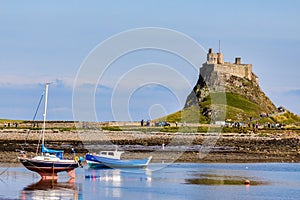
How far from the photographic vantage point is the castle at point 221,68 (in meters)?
148

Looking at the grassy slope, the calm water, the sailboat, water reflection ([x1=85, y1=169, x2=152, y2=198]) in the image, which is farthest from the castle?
the sailboat

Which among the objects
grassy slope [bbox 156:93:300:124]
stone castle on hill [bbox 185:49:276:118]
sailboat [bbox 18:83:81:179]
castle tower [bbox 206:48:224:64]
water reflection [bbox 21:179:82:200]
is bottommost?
water reflection [bbox 21:179:82:200]

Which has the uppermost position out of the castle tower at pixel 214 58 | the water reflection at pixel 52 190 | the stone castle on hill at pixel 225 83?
the castle tower at pixel 214 58

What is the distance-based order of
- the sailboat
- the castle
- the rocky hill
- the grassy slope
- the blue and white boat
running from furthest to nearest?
1. the castle
2. the rocky hill
3. the grassy slope
4. the blue and white boat
5. the sailboat

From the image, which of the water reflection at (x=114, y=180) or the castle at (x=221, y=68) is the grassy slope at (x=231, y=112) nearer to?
the castle at (x=221, y=68)

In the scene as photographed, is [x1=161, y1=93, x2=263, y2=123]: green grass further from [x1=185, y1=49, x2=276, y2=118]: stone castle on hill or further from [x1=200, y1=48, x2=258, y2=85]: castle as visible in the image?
[x1=200, y1=48, x2=258, y2=85]: castle

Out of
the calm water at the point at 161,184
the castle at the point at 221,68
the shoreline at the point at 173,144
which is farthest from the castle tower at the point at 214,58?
the calm water at the point at 161,184

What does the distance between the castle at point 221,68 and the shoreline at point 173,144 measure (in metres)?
34.8

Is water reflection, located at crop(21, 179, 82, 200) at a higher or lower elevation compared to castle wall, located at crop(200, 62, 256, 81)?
lower

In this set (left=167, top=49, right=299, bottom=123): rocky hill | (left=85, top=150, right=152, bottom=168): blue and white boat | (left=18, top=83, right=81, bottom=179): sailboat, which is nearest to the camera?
(left=18, top=83, right=81, bottom=179): sailboat

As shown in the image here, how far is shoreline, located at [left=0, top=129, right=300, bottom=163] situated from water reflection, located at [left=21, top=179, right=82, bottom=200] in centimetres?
1392

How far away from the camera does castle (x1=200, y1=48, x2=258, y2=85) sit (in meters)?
148

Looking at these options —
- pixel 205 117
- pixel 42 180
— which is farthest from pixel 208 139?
pixel 42 180

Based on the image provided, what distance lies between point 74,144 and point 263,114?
60.1m
